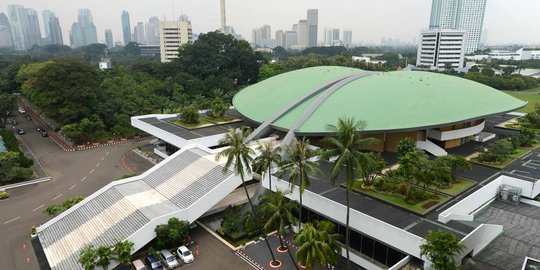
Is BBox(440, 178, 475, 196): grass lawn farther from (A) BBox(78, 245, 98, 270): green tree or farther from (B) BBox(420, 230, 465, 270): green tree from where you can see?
(A) BBox(78, 245, 98, 270): green tree

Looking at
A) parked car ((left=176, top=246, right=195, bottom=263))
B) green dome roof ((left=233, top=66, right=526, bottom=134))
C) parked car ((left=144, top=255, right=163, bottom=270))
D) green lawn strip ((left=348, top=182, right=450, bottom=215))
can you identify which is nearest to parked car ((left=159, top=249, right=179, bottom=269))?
parked car ((left=144, top=255, right=163, bottom=270))

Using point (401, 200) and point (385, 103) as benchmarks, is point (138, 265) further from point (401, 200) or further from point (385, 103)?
point (385, 103)

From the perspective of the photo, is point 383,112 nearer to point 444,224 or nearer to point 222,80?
point 444,224

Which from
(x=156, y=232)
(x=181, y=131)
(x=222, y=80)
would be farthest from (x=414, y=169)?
(x=222, y=80)

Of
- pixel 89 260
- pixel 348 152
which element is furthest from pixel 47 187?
pixel 348 152

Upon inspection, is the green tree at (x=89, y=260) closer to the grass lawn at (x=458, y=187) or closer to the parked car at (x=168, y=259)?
the parked car at (x=168, y=259)

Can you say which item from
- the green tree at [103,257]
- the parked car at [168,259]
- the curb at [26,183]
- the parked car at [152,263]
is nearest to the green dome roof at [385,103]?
the parked car at [168,259]
